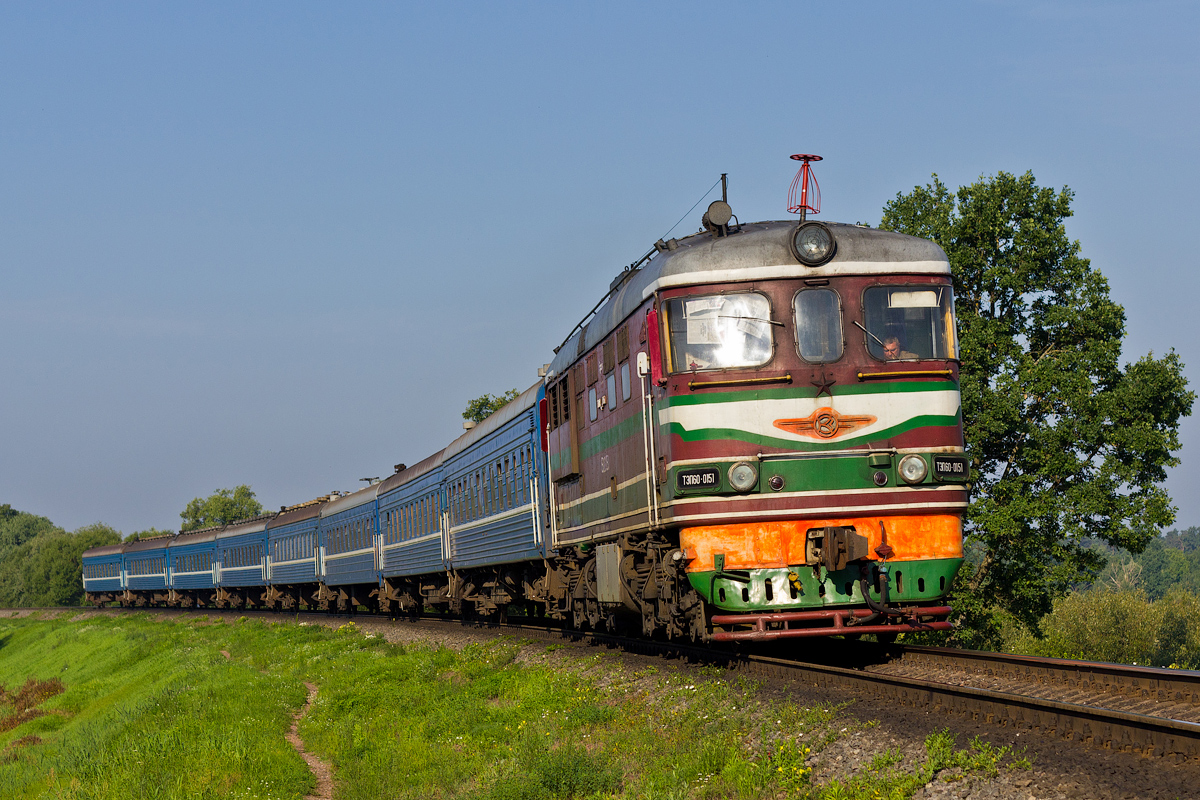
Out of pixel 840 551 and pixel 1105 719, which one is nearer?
pixel 1105 719

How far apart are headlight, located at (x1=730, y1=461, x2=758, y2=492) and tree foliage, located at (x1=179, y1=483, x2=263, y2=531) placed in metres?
154

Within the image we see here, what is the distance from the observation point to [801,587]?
10820mm

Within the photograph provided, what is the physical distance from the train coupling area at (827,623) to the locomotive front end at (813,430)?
2 cm

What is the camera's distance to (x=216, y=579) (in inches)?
2309

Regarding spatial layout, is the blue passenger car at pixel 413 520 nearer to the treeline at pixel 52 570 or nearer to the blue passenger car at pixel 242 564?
the blue passenger car at pixel 242 564

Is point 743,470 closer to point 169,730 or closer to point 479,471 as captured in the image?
point 169,730

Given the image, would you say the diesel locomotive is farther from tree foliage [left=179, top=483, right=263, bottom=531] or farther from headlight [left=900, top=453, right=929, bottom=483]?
tree foliage [left=179, top=483, right=263, bottom=531]

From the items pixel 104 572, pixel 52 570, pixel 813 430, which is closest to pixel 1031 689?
pixel 813 430

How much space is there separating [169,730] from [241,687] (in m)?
3.69

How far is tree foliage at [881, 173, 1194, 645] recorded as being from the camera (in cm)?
2738

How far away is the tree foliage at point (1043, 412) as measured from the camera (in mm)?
27375

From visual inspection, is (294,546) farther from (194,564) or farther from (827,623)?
(827,623)

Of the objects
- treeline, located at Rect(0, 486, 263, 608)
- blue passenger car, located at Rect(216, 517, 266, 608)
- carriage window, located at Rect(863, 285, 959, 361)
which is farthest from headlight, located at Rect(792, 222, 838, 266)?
treeline, located at Rect(0, 486, 263, 608)

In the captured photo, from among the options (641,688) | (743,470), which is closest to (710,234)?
(743,470)
